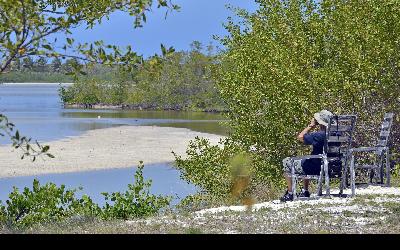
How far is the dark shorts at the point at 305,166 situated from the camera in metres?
12.1

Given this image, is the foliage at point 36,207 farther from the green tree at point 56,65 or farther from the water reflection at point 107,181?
the water reflection at point 107,181

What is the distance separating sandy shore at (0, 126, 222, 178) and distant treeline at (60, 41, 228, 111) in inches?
1551

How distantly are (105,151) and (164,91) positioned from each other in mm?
60800

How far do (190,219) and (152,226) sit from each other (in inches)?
31.5

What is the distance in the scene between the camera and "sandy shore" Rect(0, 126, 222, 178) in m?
41.7

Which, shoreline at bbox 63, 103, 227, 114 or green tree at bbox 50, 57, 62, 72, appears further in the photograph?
shoreline at bbox 63, 103, 227, 114

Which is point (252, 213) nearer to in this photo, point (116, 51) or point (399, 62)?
point (116, 51)

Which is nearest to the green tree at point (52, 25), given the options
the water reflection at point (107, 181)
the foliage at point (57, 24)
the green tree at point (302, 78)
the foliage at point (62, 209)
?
the foliage at point (57, 24)

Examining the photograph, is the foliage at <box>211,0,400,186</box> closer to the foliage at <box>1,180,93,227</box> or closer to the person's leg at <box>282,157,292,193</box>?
the person's leg at <box>282,157,292,193</box>

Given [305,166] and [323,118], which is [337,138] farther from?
[305,166]

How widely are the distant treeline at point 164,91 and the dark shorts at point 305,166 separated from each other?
8932 centimetres

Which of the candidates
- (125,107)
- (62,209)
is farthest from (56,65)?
(125,107)

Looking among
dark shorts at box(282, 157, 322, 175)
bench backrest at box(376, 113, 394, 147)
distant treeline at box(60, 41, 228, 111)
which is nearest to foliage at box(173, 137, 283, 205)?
bench backrest at box(376, 113, 394, 147)

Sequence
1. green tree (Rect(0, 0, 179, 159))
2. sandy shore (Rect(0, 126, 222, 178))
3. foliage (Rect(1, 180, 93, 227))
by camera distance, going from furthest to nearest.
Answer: sandy shore (Rect(0, 126, 222, 178)) → foliage (Rect(1, 180, 93, 227)) → green tree (Rect(0, 0, 179, 159))
